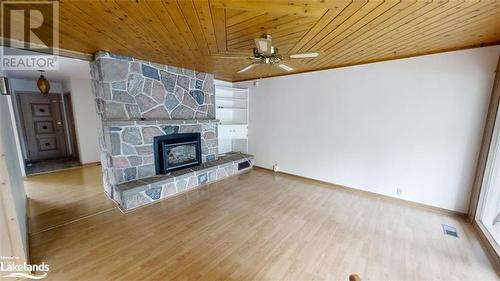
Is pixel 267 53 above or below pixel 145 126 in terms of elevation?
above

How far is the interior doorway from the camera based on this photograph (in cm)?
527

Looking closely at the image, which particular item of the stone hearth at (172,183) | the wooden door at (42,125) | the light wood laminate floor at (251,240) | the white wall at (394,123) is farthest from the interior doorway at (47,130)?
the white wall at (394,123)

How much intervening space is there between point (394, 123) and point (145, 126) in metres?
4.33

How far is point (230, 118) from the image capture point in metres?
5.70

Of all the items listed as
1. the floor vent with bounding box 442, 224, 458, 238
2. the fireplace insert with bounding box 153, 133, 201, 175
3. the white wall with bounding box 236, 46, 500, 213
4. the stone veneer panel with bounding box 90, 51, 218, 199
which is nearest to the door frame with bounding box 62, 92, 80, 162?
the stone veneer panel with bounding box 90, 51, 218, 199

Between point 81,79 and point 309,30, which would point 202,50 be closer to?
point 309,30

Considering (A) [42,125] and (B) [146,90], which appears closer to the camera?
(B) [146,90]

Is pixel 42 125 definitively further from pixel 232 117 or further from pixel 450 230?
pixel 450 230

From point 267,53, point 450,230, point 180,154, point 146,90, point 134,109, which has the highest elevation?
point 267,53

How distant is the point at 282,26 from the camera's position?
210cm

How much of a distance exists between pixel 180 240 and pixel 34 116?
6.38 metres

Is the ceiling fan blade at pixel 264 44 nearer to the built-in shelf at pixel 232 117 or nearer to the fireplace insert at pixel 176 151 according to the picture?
the fireplace insert at pixel 176 151
